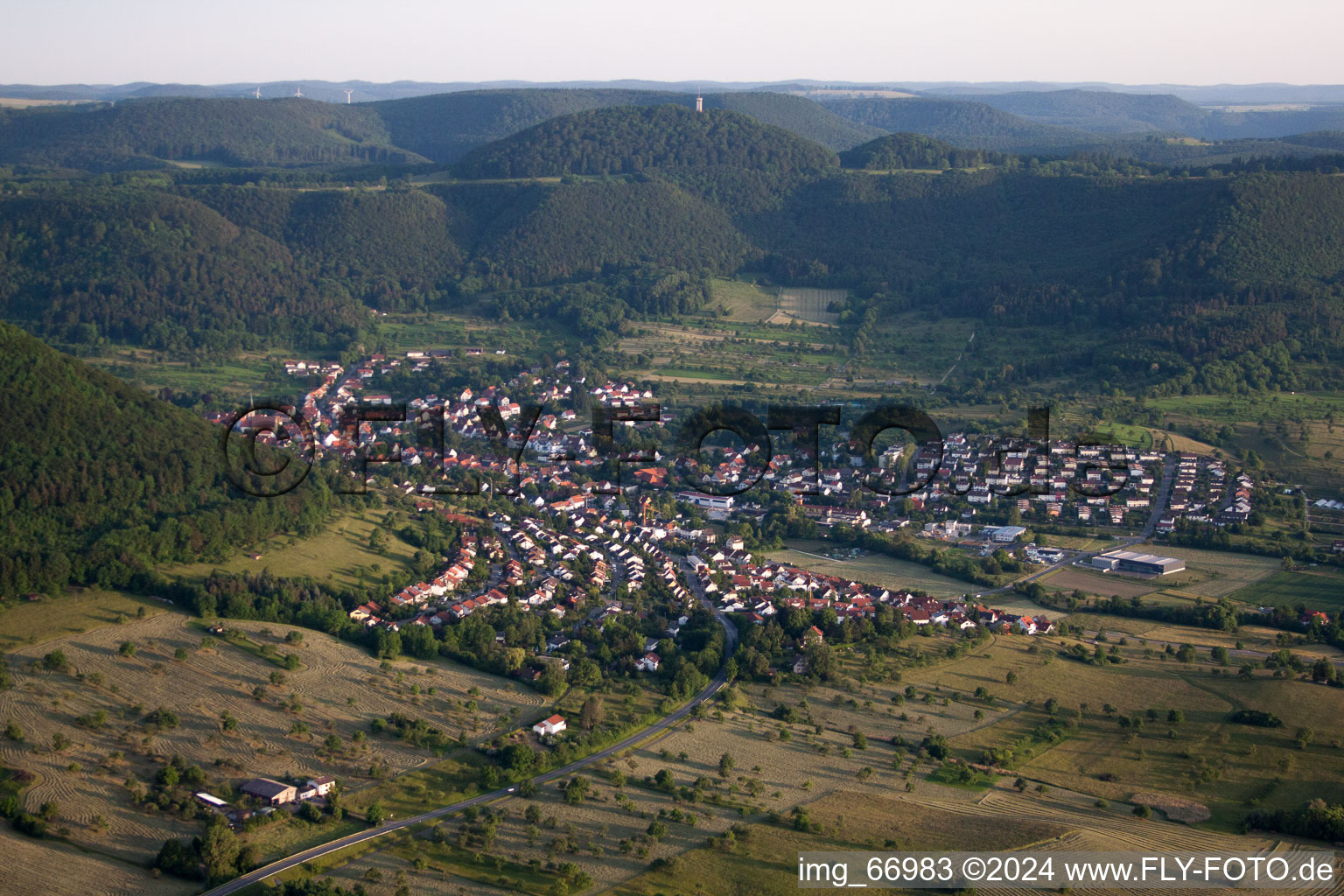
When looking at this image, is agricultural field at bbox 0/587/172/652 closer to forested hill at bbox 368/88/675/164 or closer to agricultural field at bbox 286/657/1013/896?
agricultural field at bbox 286/657/1013/896

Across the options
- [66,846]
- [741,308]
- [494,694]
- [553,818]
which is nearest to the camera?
[66,846]

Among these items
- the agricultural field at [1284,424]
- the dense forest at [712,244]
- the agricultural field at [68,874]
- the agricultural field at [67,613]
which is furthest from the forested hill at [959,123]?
the agricultural field at [68,874]

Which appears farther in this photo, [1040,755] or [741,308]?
[741,308]

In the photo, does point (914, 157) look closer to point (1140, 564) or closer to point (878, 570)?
point (1140, 564)

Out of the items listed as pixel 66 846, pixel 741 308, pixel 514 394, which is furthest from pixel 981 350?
pixel 66 846

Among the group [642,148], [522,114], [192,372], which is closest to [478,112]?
[522,114]

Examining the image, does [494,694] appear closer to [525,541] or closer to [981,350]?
[525,541]
